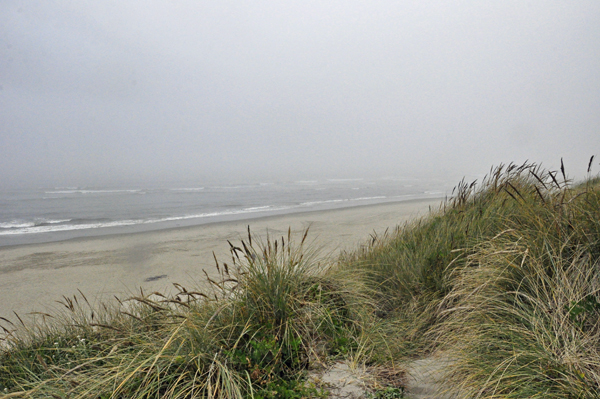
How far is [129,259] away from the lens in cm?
1058

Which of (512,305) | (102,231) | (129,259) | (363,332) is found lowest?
(129,259)

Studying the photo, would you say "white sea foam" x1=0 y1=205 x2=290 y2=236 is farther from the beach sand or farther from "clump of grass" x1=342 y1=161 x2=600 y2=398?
"clump of grass" x1=342 y1=161 x2=600 y2=398

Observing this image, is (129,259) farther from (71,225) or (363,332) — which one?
(71,225)

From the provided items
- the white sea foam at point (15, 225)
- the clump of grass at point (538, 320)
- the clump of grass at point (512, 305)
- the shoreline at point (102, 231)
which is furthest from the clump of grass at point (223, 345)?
the white sea foam at point (15, 225)

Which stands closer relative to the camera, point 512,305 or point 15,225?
point 512,305

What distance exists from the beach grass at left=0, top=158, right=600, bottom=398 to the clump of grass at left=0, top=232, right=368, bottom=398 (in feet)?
0.04

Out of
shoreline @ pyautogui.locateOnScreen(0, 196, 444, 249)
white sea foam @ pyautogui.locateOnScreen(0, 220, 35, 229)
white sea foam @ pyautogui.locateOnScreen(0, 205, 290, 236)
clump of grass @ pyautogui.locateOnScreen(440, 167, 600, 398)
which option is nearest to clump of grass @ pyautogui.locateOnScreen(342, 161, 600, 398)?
clump of grass @ pyautogui.locateOnScreen(440, 167, 600, 398)

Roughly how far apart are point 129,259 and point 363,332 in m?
9.51

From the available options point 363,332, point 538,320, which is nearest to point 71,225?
point 363,332

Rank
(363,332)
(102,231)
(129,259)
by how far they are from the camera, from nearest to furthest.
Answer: (363,332) → (129,259) → (102,231)

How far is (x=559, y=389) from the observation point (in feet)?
6.26

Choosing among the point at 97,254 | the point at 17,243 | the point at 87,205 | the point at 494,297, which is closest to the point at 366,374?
the point at 494,297

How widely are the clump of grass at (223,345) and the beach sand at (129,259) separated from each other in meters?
1.85

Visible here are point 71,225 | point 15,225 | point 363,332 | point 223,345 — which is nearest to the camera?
point 223,345
